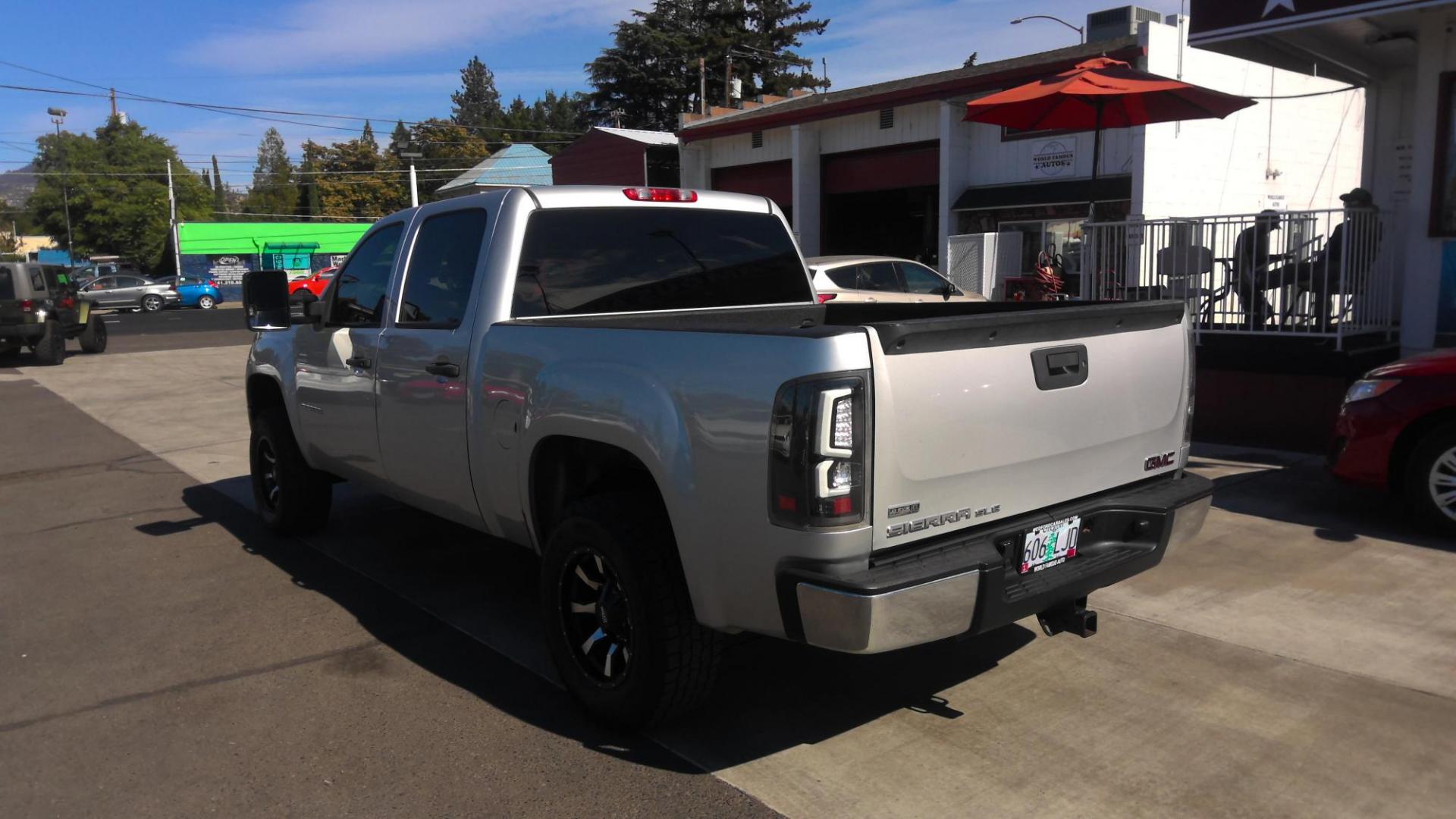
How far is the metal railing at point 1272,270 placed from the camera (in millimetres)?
8891

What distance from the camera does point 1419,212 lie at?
9273 mm

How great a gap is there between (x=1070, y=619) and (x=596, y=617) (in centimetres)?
172

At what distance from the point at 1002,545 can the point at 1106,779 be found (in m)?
0.86

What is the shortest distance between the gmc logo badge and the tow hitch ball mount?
58 centimetres

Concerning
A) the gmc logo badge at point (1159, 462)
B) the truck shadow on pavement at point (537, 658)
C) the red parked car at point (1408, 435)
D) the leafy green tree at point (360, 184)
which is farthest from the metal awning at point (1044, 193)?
the leafy green tree at point (360, 184)

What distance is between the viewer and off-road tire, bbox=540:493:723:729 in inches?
140

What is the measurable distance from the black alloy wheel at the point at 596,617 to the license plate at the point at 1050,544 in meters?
1.36

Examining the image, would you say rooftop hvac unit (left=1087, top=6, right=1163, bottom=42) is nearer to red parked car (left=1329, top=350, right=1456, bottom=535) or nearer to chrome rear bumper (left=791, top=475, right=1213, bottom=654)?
red parked car (left=1329, top=350, right=1456, bottom=535)

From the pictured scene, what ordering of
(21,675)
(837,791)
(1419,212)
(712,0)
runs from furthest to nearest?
(712,0)
(1419,212)
(21,675)
(837,791)

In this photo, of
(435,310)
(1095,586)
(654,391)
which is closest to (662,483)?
(654,391)

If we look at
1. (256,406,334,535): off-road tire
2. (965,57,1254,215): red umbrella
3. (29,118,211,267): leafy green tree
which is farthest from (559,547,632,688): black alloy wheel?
(29,118,211,267): leafy green tree

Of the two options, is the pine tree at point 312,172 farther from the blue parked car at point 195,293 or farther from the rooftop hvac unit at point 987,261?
the rooftop hvac unit at point 987,261

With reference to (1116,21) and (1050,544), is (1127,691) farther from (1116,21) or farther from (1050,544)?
(1116,21)

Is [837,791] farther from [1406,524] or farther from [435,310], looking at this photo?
[1406,524]
